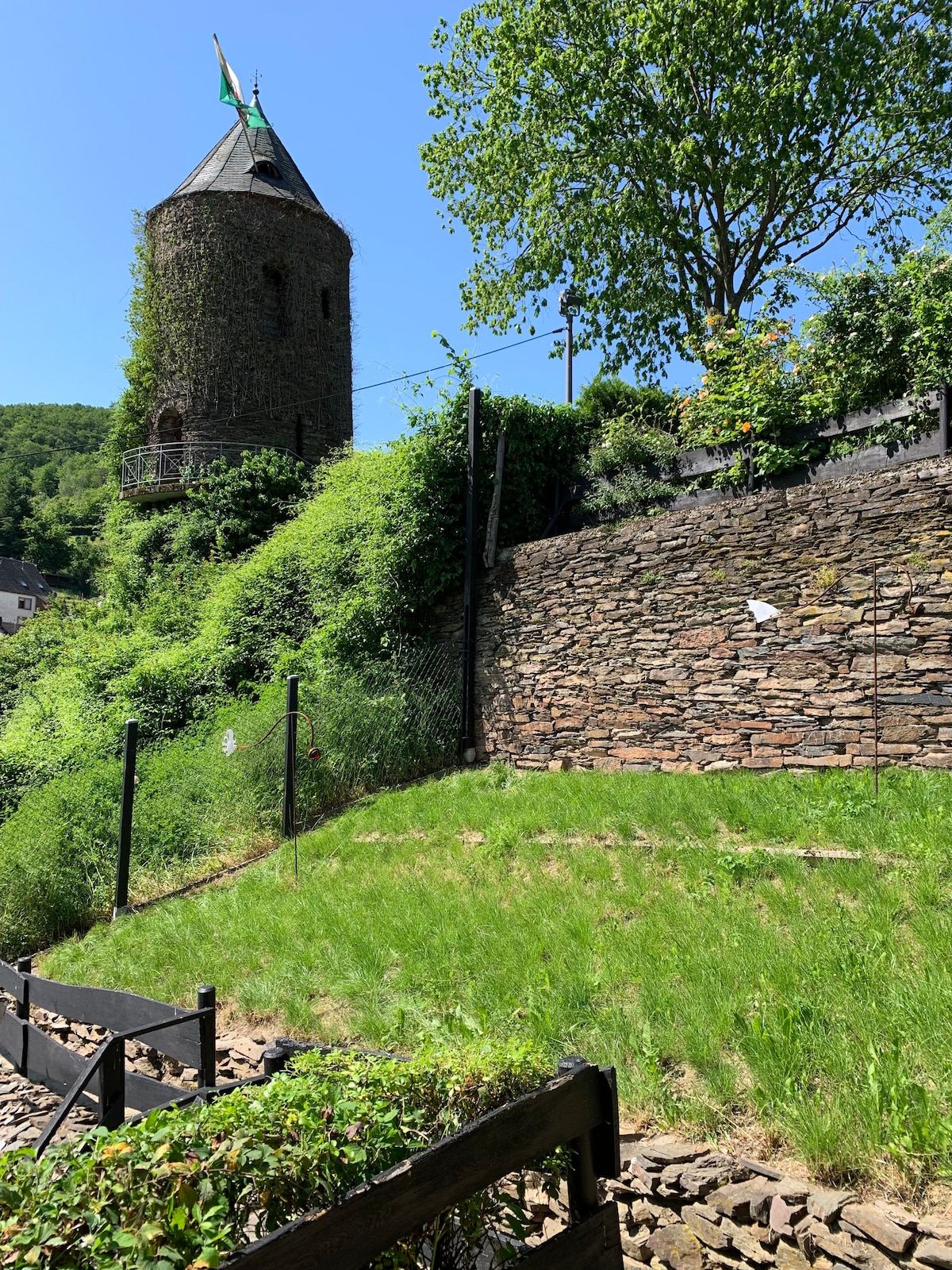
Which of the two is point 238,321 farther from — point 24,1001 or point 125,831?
point 24,1001

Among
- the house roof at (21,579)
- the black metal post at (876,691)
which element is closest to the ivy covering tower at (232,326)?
the black metal post at (876,691)

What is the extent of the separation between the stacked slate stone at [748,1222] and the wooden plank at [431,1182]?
809 millimetres

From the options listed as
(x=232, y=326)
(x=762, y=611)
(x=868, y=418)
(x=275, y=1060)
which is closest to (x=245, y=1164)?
(x=275, y=1060)

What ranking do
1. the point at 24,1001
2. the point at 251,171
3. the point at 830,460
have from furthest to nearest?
the point at 251,171 → the point at 830,460 → the point at 24,1001

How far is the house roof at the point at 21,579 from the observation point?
207 feet

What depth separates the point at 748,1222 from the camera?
9.09 ft

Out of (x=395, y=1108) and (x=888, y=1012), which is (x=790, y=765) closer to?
(x=888, y=1012)

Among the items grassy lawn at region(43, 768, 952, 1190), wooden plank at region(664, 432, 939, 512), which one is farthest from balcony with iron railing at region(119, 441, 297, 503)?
grassy lawn at region(43, 768, 952, 1190)

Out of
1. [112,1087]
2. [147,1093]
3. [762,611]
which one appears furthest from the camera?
[762,611]

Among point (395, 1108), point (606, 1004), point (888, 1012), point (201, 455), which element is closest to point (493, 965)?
point (606, 1004)

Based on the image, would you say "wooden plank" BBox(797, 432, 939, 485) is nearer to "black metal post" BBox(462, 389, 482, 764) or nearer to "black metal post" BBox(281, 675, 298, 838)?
"black metal post" BBox(462, 389, 482, 764)

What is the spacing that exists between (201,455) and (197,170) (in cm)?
814

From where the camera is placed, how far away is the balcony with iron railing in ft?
68.7

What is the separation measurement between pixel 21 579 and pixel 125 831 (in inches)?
2551
